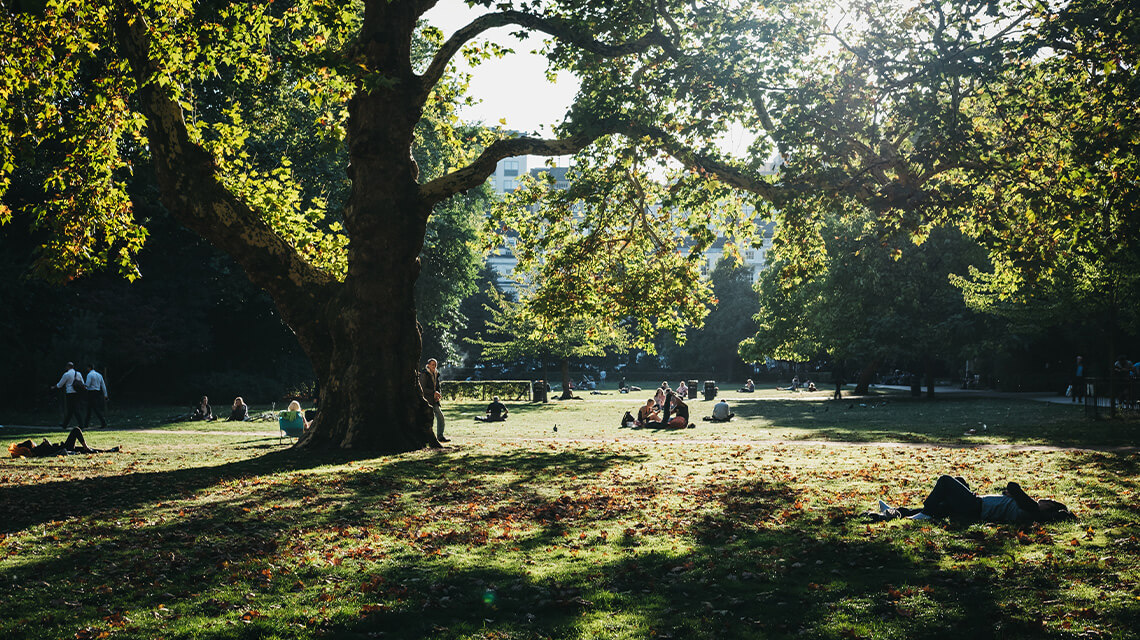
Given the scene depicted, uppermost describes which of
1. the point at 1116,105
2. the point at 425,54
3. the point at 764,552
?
the point at 425,54

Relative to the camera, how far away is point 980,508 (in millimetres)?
8727

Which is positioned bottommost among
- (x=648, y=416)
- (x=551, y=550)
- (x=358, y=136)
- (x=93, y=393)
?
(x=551, y=550)

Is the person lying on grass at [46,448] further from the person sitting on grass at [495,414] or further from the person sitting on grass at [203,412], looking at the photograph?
the person sitting on grass at [495,414]

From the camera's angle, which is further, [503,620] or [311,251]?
[311,251]

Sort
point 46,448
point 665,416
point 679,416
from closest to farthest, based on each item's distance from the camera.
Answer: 1. point 46,448
2. point 679,416
3. point 665,416

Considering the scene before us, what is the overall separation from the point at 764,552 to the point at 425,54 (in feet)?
109

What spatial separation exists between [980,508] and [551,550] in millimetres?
4561

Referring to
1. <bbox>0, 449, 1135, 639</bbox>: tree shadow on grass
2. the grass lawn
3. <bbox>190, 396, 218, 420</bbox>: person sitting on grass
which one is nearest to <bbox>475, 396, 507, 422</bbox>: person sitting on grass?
<bbox>190, 396, 218, 420</bbox>: person sitting on grass

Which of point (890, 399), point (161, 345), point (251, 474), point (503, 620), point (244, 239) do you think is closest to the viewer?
point (503, 620)

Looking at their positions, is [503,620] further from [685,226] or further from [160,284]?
[160,284]

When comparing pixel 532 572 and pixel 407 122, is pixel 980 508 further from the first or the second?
pixel 407 122

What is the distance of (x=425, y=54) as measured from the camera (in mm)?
36812

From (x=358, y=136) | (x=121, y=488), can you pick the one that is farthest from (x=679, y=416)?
(x=121, y=488)

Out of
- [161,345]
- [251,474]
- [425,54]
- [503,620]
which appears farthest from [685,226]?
[161,345]
